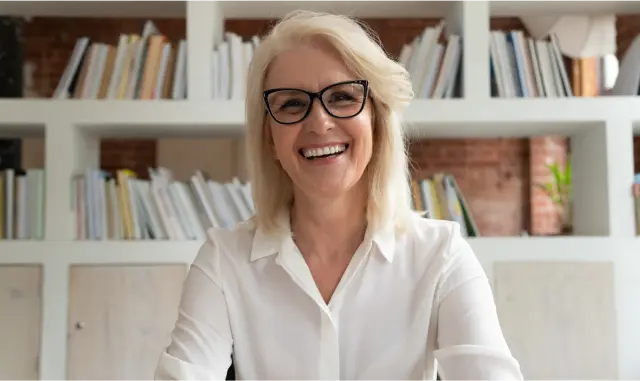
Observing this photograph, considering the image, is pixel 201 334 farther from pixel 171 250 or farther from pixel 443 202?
pixel 443 202

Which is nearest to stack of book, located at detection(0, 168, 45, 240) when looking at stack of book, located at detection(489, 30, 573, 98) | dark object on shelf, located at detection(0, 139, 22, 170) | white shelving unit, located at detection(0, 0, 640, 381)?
white shelving unit, located at detection(0, 0, 640, 381)

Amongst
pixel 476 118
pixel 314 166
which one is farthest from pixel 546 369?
pixel 314 166

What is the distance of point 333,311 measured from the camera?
111 cm

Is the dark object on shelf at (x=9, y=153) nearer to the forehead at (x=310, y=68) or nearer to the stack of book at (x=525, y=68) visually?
the forehead at (x=310, y=68)

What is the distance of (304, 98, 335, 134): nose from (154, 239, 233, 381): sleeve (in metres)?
0.32

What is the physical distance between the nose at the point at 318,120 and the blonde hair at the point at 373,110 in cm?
9

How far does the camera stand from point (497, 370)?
3.20 feet

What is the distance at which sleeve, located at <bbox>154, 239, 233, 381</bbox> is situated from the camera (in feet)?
3.41

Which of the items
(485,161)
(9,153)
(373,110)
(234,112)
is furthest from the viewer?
(485,161)

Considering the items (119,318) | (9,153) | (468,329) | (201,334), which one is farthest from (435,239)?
(9,153)

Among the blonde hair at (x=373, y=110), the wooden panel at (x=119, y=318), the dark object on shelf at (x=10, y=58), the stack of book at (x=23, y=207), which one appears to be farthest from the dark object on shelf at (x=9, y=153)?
the blonde hair at (x=373, y=110)

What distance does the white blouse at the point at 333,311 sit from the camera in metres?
1.08

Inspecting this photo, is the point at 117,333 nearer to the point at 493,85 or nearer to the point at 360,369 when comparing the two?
the point at 360,369

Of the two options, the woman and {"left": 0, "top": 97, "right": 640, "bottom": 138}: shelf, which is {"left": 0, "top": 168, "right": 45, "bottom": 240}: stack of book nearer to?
{"left": 0, "top": 97, "right": 640, "bottom": 138}: shelf
